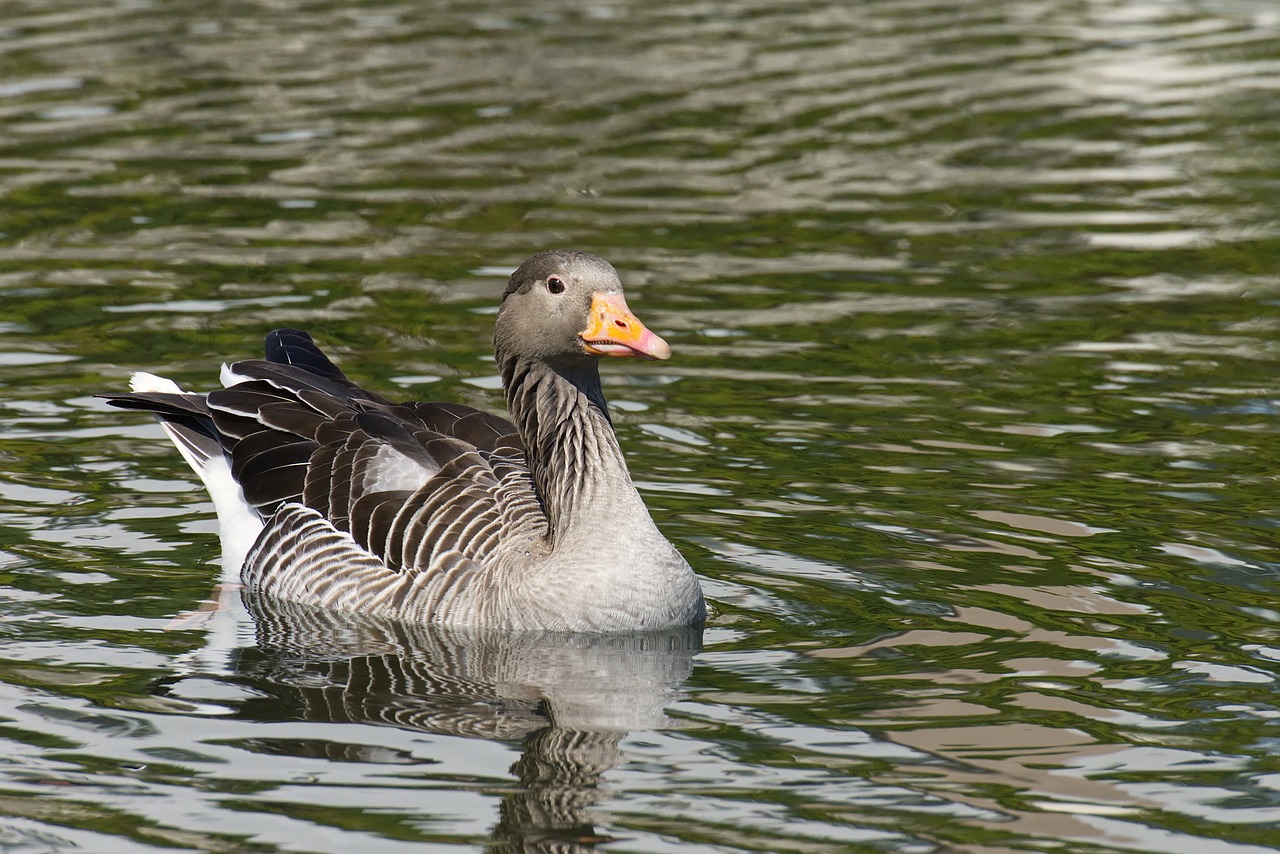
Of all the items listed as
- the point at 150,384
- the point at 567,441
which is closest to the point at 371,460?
the point at 567,441

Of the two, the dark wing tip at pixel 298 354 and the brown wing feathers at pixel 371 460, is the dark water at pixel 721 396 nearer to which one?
the brown wing feathers at pixel 371 460

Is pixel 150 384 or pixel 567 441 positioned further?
pixel 150 384

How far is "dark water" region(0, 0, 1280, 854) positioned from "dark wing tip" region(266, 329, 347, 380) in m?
1.13

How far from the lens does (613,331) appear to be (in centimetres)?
960

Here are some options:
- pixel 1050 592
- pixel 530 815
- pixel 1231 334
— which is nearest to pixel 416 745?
pixel 530 815

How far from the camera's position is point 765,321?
1550 centimetres

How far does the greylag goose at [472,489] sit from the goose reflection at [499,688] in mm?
131

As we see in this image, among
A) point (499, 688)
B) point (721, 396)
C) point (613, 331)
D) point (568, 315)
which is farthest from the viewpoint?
point (721, 396)

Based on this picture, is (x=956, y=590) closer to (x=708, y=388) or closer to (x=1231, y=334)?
(x=708, y=388)

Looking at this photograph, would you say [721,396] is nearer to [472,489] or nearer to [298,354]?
[298,354]

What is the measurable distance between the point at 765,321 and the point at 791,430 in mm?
2623

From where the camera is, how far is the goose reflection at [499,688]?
7969 millimetres

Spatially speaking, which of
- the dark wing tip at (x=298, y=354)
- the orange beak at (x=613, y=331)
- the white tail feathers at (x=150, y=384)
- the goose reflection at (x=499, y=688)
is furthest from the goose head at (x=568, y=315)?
the white tail feathers at (x=150, y=384)

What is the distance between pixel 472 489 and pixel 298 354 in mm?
1883
